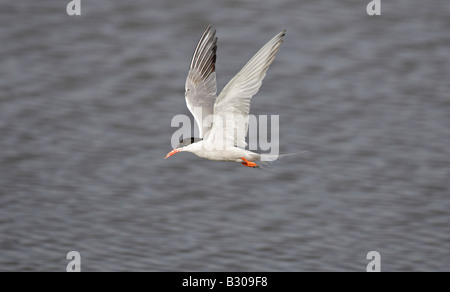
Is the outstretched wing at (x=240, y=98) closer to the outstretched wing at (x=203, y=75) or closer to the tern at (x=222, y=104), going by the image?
the tern at (x=222, y=104)

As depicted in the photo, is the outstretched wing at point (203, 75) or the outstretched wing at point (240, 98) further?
the outstretched wing at point (203, 75)

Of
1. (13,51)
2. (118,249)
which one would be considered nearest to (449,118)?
(118,249)

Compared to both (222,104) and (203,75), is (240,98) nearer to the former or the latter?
(222,104)

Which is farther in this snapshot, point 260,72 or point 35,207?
point 35,207

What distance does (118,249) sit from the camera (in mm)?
9680

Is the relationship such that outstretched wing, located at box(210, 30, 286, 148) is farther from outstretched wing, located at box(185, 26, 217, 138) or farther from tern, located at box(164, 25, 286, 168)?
outstretched wing, located at box(185, 26, 217, 138)

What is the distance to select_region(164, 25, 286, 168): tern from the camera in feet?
21.4

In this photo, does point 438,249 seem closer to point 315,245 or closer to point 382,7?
point 315,245

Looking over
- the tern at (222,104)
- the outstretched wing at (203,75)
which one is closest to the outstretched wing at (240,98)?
the tern at (222,104)

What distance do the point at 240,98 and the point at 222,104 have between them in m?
0.16

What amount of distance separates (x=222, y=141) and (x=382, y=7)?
795 cm

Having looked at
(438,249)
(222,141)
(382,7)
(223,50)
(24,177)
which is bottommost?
(438,249)

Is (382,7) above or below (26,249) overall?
above

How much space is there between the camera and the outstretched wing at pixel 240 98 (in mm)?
6496
